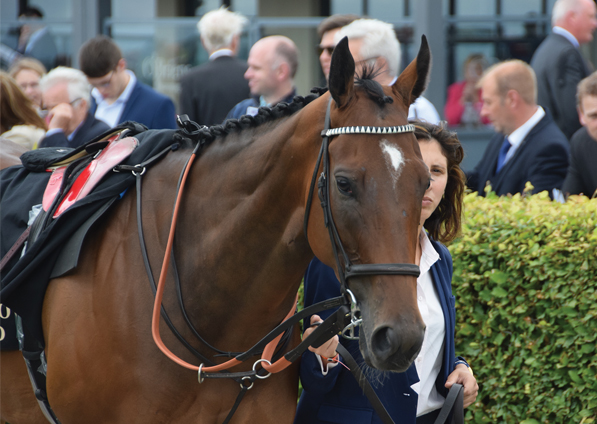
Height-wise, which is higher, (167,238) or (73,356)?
(167,238)

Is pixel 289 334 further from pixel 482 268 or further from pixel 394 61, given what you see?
pixel 394 61

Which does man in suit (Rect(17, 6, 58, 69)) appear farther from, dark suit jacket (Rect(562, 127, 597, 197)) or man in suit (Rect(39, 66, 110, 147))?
dark suit jacket (Rect(562, 127, 597, 197))

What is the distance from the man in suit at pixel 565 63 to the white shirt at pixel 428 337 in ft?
12.0

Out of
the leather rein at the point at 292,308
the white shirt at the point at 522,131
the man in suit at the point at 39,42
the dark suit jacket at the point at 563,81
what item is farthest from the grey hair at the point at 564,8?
the man in suit at the point at 39,42

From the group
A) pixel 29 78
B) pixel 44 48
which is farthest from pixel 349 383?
pixel 44 48

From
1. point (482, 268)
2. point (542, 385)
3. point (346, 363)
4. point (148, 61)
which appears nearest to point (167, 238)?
point (346, 363)

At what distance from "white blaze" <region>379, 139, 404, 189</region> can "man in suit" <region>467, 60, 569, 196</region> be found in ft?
9.59

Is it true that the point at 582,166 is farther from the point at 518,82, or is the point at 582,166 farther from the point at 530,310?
the point at 530,310

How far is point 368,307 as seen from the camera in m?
1.85

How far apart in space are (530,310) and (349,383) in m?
1.19

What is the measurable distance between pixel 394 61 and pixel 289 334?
7.13ft

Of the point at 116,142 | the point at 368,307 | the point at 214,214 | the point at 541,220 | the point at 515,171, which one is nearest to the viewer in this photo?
the point at 368,307

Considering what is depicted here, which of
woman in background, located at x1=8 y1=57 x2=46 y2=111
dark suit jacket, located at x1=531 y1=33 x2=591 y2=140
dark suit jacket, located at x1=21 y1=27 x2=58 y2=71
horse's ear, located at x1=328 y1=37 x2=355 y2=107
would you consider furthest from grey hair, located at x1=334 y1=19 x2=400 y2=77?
Result: dark suit jacket, located at x1=21 y1=27 x2=58 y2=71

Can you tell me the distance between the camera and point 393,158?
1.88 metres
